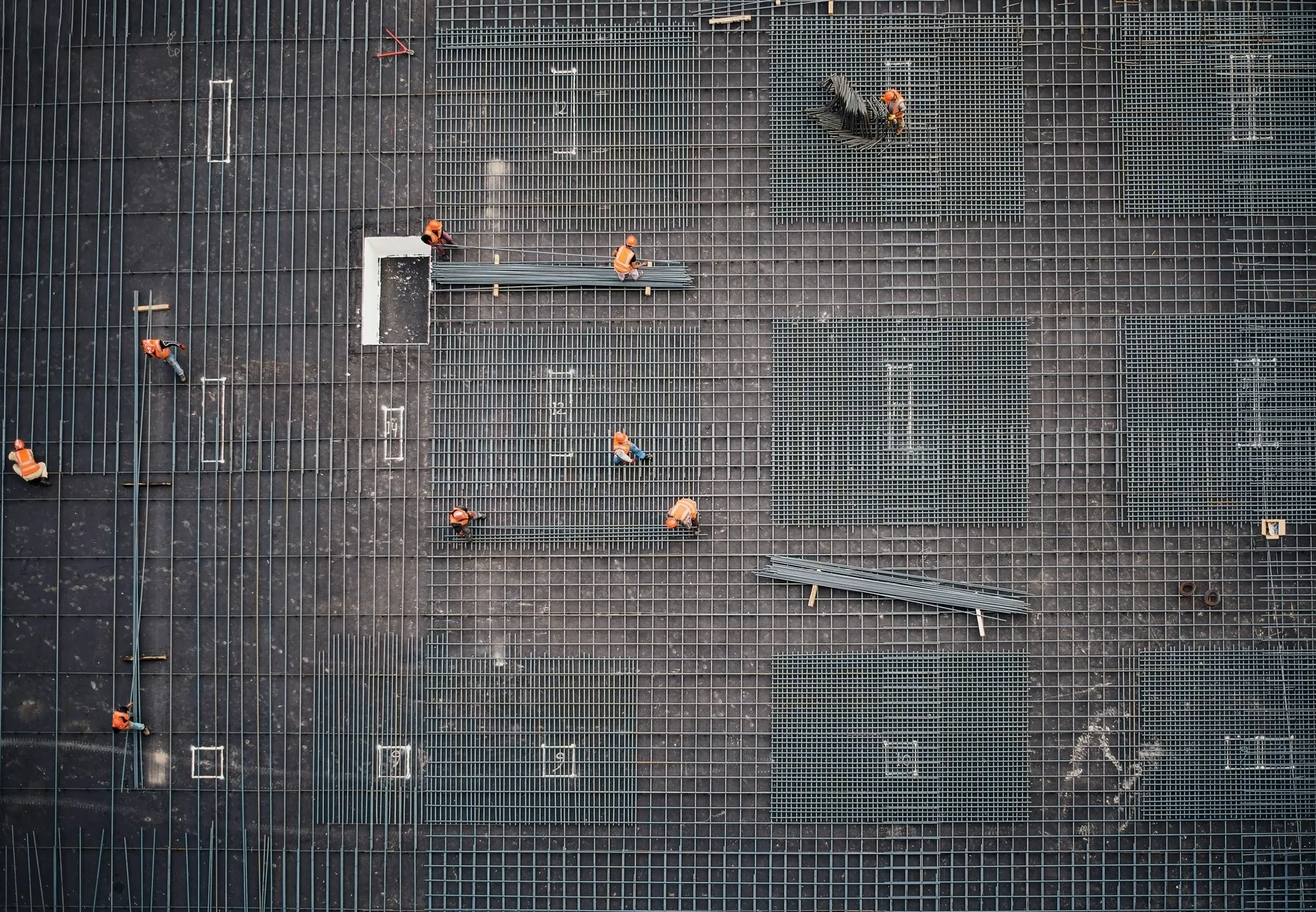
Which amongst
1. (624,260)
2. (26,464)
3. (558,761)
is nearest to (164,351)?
(26,464)

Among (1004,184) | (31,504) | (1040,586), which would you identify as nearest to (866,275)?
(1004,184)

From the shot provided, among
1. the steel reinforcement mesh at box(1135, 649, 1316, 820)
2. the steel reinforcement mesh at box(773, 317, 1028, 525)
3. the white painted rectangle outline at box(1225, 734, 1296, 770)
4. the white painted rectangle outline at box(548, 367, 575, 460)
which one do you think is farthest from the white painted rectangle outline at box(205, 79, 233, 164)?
the white painted rectangle outline at box(1225, 734, 1296, 770)

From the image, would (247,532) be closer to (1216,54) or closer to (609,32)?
(609,32)

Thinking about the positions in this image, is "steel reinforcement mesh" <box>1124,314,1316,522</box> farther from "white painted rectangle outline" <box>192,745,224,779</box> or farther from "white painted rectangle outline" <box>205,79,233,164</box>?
"white painted rectangle outline" <box>192,745,224,779</box>

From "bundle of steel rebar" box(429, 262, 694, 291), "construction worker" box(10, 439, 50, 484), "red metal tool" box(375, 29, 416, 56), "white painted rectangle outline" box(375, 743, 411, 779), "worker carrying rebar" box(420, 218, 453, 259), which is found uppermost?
"red metal tool" box(375, 29, 416, 56)

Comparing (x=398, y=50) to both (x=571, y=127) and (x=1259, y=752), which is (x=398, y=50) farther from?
(x=1259, y=752)

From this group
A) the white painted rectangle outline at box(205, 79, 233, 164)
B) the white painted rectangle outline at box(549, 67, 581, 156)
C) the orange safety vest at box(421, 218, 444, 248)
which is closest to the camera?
the orange safety vest at box(421, 218, 444, 248)

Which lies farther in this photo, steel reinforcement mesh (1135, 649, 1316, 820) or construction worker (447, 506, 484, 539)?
steel reinforcement mesh (1135, 649, 1316, 820)
